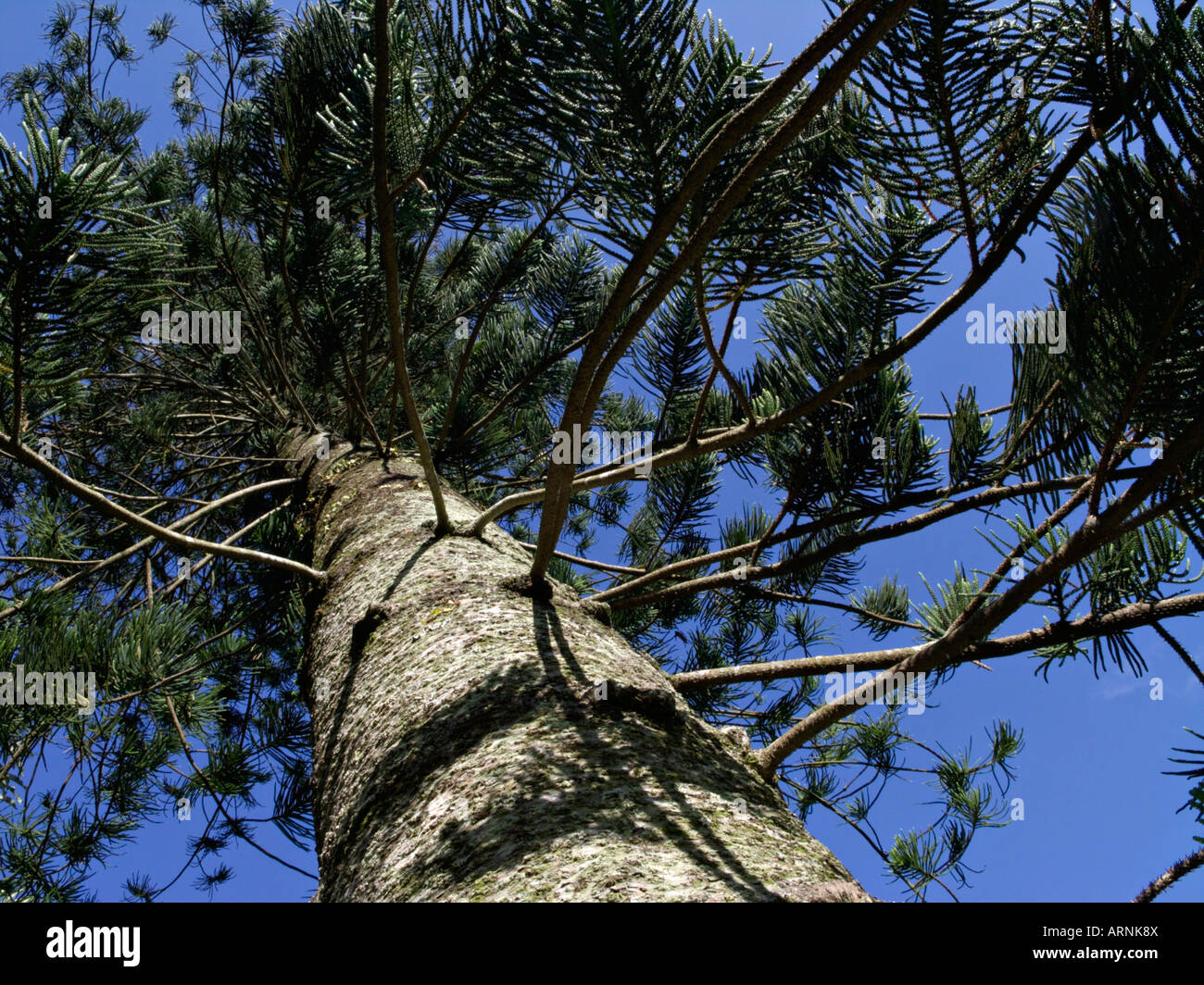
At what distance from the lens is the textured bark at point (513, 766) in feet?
1.86

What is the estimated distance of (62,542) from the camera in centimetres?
221

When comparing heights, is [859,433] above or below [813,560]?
above

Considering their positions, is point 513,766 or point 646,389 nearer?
point 513,766

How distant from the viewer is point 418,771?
742 mm

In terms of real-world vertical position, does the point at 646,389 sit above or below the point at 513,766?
above

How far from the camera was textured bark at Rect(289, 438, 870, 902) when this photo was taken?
566 millimetres

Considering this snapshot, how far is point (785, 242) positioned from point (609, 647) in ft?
1.77

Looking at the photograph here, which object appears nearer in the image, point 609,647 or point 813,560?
point 609,647

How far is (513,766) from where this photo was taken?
684mm
